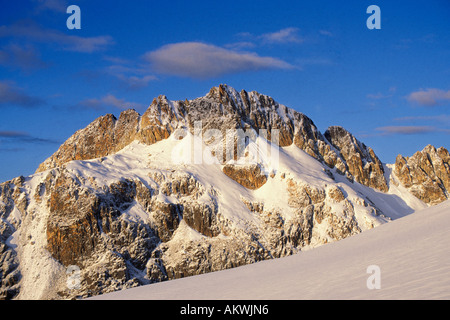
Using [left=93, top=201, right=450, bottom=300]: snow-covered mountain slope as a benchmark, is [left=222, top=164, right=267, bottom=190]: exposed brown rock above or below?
above

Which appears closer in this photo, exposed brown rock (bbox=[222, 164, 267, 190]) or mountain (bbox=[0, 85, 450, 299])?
mountain (bbox=[0, 85, 450, 299])

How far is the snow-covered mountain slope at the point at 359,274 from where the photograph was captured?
18.2 metres

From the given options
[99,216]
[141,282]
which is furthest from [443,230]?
[99,216]

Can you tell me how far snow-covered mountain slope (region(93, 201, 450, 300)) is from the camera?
59.8 feet

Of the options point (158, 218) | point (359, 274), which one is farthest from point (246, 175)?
point (359, 274)

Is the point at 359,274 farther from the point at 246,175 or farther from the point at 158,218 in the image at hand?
the point at 246,175

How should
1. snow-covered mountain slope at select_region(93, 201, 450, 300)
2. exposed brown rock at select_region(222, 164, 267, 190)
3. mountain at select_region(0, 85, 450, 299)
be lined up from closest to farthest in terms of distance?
snow-covered mountain slope at select_region(93, 201, 450, 300) → mountain at select_region(0, 85, 450, 299) → exposed brown rock at select_region(222, 164, 267, 190)

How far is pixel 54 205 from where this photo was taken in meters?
165

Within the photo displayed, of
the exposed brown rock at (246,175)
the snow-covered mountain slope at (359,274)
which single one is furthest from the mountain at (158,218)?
the snow-covered mountain slope at (359,274)

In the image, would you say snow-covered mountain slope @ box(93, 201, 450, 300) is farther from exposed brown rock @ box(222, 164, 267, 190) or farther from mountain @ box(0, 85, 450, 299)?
exposed brown rock @ box(222, 164, 267, 190)

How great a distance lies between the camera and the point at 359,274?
21.7 m

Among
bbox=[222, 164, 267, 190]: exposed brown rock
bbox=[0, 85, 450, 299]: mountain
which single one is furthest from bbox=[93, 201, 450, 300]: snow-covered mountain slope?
bbox=[222, 164, 267, 190]: exposed brown rock
